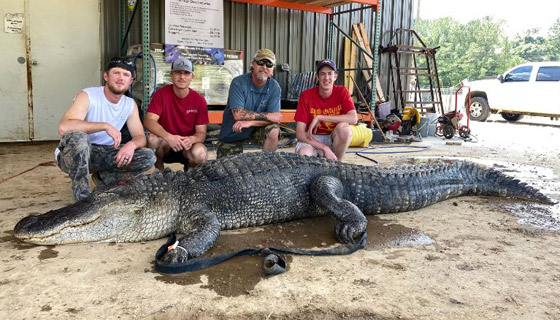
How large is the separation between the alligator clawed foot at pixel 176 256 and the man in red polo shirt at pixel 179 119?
5.70ft

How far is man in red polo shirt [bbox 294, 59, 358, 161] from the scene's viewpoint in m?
4.55

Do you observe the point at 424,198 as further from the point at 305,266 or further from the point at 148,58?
the point at 148,58

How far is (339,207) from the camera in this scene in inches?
122

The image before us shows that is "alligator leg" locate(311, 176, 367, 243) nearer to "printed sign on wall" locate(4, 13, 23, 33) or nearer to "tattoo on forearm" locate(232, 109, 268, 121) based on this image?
"tattoo on forearm" locate(232, 109, 268, 121)

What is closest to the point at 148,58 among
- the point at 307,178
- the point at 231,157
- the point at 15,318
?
the point at 231,157

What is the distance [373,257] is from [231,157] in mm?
1434

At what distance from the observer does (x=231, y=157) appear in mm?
3387

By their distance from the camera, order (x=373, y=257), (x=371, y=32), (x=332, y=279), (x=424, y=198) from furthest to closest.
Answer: (x=371, y=32)
(x=424, y=198)
(x=373, y=257)
(x=332, y=279)

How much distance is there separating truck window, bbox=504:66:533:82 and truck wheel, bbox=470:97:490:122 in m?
1.09

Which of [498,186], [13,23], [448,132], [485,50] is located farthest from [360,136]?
[485,50]

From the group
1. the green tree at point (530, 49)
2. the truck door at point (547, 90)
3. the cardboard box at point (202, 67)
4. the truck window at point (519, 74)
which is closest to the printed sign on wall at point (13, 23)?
the cardboard box at point (202, 67)

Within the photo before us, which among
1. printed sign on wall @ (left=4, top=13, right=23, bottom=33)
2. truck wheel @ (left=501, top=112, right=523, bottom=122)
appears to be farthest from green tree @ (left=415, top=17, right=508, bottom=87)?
printed sign on wall @ (left=4, top=13, right=23, bottom=33)

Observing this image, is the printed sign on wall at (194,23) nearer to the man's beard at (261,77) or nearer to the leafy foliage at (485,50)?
the man's beard at (261,77)

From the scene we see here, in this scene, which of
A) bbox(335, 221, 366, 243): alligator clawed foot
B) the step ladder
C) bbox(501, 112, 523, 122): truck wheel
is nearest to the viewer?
bbox(335, 221, 366, 243): alligator clawed foot
